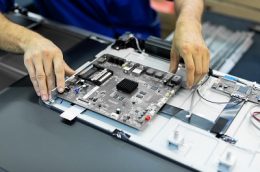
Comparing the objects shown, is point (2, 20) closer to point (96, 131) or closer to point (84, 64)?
point (84, 64)

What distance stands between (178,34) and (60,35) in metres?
0.55

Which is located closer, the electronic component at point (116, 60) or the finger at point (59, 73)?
the finger at point (59, 73)

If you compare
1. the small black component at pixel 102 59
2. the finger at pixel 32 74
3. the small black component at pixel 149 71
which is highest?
the small black component at pixel 149 71

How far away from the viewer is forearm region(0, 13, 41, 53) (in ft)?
4.17

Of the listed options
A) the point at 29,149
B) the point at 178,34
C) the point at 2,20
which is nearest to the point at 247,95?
the point at 178,34

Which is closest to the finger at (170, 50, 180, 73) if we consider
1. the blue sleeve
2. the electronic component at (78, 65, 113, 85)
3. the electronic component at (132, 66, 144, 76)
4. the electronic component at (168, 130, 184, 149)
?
the electronic component at (132, 66, 144, 76)

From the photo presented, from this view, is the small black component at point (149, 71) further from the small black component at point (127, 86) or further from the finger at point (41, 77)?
the finger at point (41, 77)

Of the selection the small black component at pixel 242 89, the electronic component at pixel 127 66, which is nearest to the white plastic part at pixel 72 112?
the electronic component at pixel 127 66

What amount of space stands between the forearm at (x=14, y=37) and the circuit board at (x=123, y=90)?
0.75 ft

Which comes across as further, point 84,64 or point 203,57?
point 84,64

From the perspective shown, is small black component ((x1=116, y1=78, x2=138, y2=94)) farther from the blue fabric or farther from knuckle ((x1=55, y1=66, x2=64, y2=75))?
the blue fabric

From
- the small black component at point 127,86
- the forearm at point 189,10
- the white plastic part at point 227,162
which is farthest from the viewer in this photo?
the forearm at point 189,10

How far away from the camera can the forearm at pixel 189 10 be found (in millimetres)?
1378

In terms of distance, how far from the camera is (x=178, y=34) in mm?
1270
